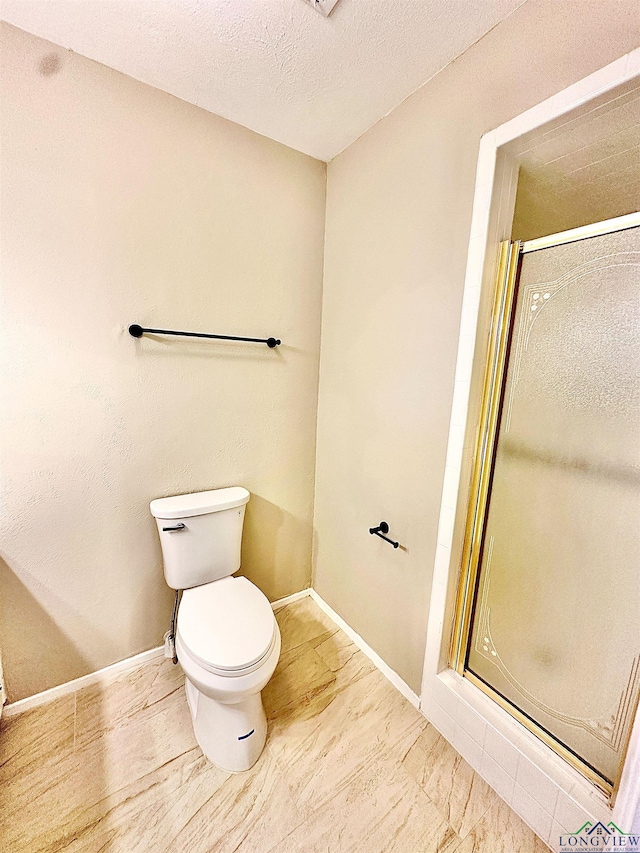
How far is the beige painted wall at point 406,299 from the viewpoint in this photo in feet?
3.35

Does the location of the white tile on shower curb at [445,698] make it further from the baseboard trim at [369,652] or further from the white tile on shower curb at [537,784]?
the white tile on shower curb at [537,784]

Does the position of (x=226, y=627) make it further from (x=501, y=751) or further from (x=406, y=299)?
(x=406, y=299)

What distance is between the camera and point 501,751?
1.21 meters

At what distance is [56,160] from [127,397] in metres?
0.83

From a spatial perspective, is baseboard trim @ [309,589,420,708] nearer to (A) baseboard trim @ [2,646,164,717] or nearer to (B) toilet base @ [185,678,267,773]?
(B) toilet base @ [185,678,267,773]

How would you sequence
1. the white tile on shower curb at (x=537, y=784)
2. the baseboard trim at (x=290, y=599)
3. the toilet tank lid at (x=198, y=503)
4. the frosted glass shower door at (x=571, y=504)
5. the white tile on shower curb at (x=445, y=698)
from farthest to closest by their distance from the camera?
the baseboard trim at (x=290, y=599), the toilet tank lid at (x=198, y=503), the white tile on shower curb at (x=445, y=698), the white tile on shower curb at (x=537, y=784), the frosted glass shower door at (x=571, y=504)

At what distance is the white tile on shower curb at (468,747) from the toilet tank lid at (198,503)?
47.9 inches

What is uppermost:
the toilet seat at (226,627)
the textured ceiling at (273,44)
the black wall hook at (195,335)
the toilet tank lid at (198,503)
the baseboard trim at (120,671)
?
the textured ceiling at (273,44)

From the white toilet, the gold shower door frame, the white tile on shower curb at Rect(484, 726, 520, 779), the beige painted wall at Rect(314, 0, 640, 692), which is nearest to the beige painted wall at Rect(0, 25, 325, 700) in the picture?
the white toilet

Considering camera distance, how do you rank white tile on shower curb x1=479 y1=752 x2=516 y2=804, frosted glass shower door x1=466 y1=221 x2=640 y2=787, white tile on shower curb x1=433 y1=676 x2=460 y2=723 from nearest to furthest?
frosted glass shower door x1=466 y1=221 x2=640 y2=787 → white tile on shower curb x1=479 y1=752 x2=516 y2=804 → white tile on shower curb x1=433 y1=676 x2=460 y2=723

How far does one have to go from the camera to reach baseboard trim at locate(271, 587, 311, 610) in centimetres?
208

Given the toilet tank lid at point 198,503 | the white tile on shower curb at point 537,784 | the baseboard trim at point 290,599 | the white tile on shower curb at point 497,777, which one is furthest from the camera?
the baseboard trim at point 290,599

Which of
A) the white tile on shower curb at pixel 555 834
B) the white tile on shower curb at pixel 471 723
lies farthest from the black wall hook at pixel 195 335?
the white tile on shower curb at pixel 555 834

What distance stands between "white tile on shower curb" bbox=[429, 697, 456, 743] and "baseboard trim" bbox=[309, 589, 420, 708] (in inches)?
3.2
